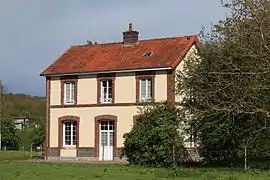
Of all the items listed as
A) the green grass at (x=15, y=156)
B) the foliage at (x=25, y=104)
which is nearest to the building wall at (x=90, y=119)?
the green grass at (x=15, y=156)

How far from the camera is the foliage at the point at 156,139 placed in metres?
27.2

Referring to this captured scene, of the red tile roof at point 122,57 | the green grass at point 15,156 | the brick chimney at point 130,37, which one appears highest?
the brick chimney at point 130,37

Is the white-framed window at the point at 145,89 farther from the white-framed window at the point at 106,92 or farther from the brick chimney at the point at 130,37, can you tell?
the brick chimney at the point at 130,37

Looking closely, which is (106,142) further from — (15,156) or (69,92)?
(15,156)

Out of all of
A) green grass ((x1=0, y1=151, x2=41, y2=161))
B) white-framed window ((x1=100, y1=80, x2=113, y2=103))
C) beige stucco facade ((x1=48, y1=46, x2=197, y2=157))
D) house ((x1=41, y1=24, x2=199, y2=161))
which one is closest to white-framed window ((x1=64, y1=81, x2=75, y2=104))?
house ((x1=41, y1=24, x2=199, y2=161))

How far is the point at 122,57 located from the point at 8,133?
28.2 metres

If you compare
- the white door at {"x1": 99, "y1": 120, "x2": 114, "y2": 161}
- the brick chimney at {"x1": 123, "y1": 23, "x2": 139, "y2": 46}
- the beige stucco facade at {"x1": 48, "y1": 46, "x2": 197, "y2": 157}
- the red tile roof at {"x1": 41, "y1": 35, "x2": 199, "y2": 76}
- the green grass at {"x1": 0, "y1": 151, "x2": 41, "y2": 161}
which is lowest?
the green grass at {"x1": 0, "y1": 151, "x2": 41, "y2": 161}

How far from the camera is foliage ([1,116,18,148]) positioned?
196ft

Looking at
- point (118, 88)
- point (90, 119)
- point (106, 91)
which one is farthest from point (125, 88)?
point (90, 119)

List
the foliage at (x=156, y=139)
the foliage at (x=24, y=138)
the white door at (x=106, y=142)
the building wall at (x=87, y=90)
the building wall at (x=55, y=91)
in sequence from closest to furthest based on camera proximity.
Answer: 1. the foliage at (x=156, y=139)
2. the white door at (x=106, y=142)
3. the building wall at (x=87, y=90)
4. the building wall at (x=55, y=91)
5. the foliage at (x=24, y=138)

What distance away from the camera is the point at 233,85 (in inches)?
853

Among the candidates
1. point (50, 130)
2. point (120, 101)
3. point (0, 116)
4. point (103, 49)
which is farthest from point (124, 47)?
point (0, 116)

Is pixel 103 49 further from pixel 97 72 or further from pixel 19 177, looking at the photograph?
pixel 19 177

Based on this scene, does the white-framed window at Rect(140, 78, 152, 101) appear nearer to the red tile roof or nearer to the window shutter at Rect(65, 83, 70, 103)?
the red tile roof
